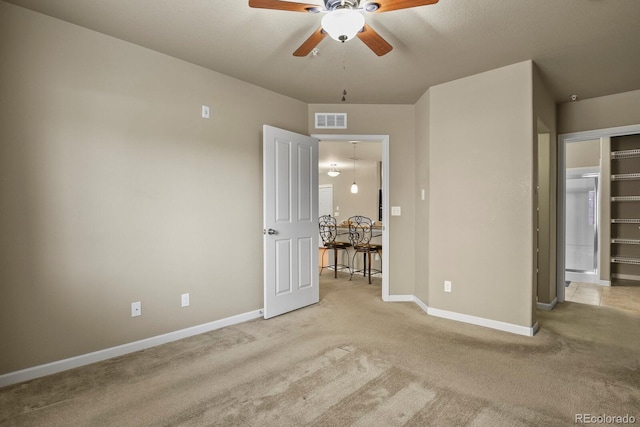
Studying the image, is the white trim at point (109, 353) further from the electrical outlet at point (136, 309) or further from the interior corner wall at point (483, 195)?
the interior corner wall at point (483, 195)

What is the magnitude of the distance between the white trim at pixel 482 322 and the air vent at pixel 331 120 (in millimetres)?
2466

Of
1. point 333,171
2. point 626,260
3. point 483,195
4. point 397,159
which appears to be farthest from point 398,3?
point 333,171

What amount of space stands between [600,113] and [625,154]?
1987 millimetres

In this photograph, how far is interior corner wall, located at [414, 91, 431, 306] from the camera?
3.96 metres

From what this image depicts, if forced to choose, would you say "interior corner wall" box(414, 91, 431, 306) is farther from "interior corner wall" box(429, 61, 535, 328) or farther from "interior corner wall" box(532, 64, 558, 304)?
"interior corner wall" box(532, 64, 558, 304)

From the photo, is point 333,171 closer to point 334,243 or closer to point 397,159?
point 334,243

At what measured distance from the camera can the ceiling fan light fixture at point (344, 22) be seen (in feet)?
5.91

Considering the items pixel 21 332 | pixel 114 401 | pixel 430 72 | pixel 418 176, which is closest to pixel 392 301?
pixel 418 176

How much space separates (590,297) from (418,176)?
3.00 metres

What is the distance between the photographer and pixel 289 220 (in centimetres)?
396

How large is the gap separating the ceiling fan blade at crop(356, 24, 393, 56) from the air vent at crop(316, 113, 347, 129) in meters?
2.13

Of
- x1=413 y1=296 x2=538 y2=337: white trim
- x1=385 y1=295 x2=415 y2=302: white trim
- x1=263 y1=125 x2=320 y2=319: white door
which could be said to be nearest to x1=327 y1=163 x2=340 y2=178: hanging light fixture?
x1=263 y1=125 x2=320 y2=319: white door

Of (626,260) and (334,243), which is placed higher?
(334,243)

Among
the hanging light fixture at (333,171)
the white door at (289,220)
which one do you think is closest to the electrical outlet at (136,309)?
the white door at (289,220)
